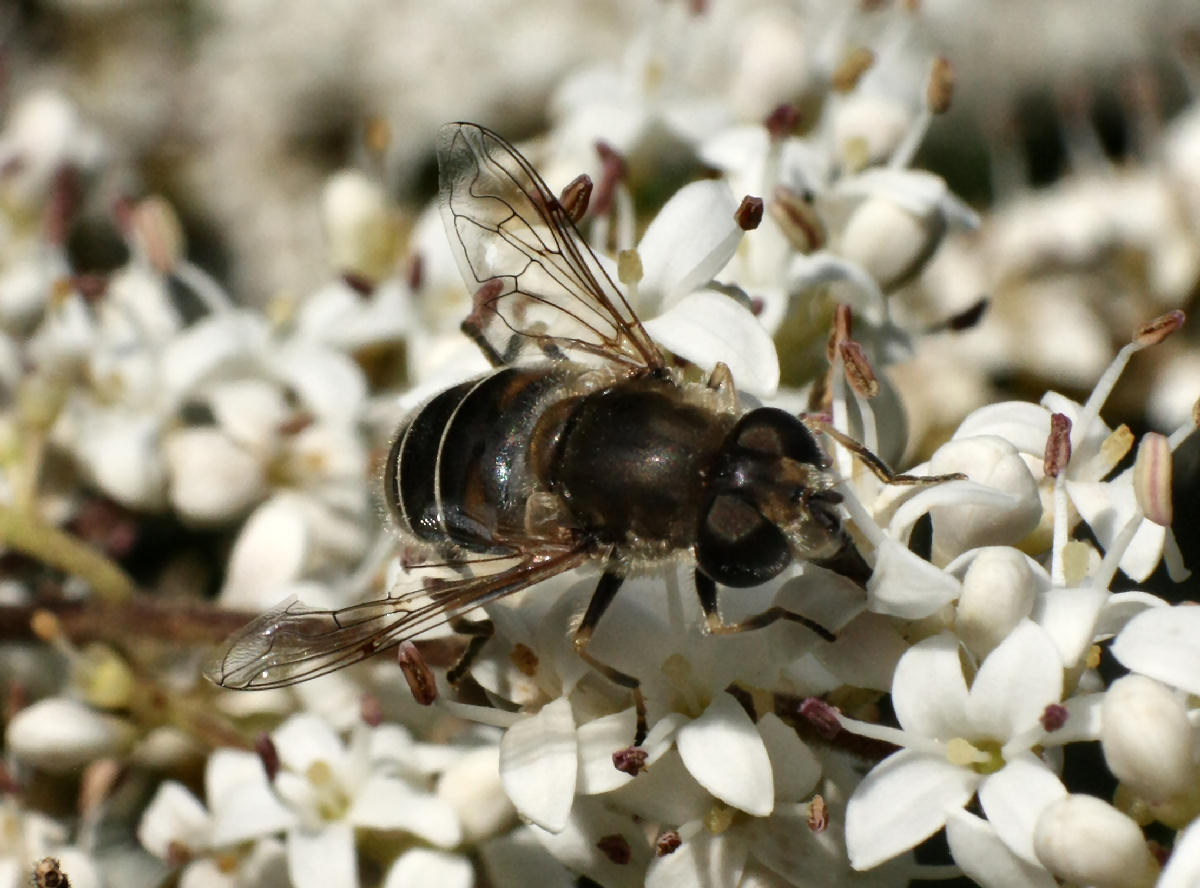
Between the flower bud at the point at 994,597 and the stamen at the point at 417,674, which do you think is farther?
the stamen at the point at 417,674

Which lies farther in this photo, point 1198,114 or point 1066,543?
point 1198,114

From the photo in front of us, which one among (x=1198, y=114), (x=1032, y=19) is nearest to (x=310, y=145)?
(x=1032, y=19)

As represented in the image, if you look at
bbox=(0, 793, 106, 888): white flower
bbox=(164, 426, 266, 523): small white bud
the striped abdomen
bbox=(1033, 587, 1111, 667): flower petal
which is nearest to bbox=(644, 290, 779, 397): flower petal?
the striped abdomen

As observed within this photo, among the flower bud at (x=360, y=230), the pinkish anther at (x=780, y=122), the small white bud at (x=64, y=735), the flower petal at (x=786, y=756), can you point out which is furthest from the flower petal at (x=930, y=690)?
the flower bud at (x=360, y=230)

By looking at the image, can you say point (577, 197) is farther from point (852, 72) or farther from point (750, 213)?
point (852, 72)

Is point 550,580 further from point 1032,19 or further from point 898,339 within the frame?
point 1032,19

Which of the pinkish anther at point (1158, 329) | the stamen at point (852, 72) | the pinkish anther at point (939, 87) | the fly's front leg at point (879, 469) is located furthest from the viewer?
the stamen at point (852, 72)

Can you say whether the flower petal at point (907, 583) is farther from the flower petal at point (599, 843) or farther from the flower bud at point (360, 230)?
the flower bud at point (360, 230)
